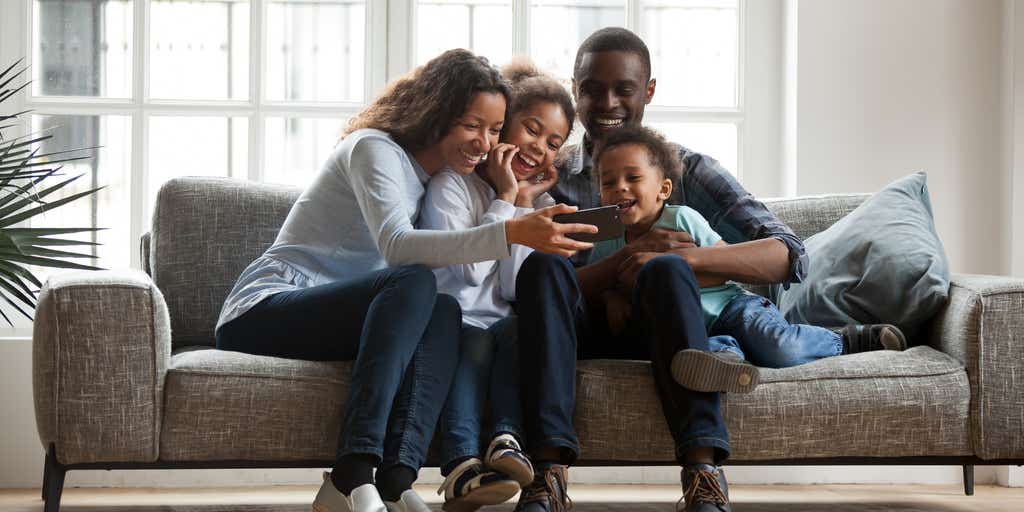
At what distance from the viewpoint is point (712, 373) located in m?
1.86

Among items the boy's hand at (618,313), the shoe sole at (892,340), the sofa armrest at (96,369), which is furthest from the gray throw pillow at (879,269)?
the sofa armrest at (96,369)

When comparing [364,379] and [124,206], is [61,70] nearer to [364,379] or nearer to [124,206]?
[124,206]

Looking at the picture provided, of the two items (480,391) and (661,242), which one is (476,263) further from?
(661,242)

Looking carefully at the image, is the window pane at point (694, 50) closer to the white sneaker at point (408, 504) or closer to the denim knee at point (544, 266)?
the denim knee at point (544, 266)

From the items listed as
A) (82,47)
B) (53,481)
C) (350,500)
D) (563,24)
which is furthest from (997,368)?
(82,47)

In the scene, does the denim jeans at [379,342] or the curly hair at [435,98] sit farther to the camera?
the curly hair at [435,98]

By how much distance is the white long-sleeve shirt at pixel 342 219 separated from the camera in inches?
82.9

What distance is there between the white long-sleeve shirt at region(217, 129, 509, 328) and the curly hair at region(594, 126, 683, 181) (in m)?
0.40

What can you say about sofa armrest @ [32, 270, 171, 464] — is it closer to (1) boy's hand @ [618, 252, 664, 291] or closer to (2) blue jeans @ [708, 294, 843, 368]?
(1) boy's hand @ [618, 252, 664, 291]

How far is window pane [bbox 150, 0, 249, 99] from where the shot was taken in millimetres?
3180

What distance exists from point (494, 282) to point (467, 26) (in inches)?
48.0

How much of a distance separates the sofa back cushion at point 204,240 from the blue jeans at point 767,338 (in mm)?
1061

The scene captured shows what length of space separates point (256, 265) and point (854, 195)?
1470 mm

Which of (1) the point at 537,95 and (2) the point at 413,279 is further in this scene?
(1) the point at 537,95
